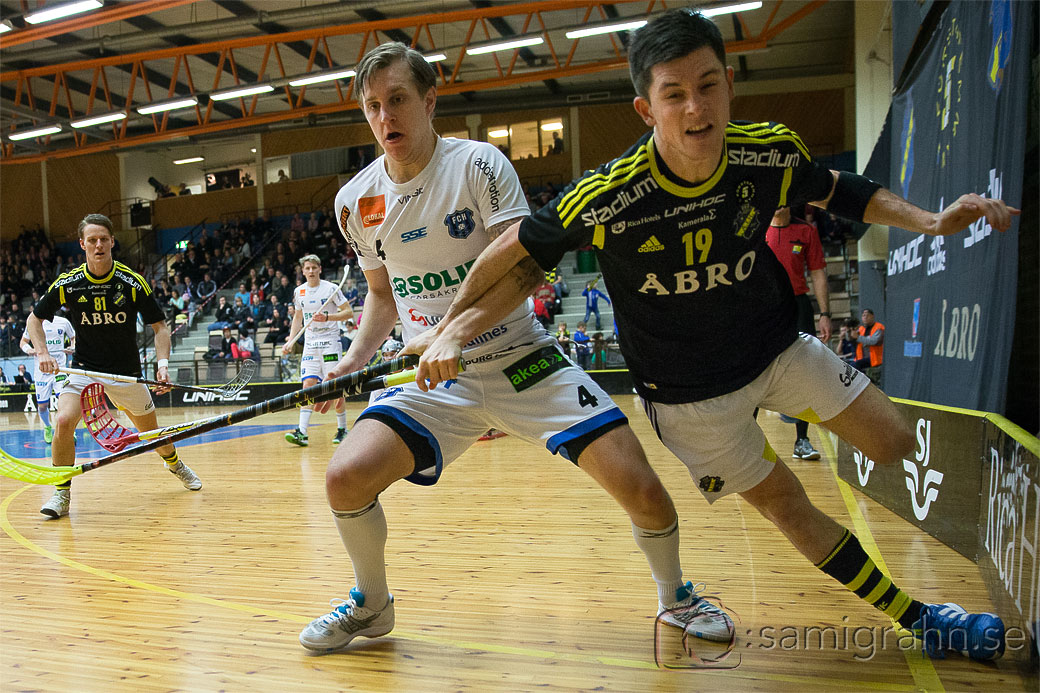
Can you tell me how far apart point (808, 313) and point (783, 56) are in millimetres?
19588

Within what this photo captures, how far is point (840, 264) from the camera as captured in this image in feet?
62.9

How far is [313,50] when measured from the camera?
17031 mm

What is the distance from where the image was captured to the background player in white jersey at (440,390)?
273 centimetres

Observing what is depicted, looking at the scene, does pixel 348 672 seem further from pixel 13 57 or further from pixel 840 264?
pixel 13 57

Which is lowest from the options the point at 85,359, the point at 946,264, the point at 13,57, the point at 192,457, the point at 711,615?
the point at 192,457

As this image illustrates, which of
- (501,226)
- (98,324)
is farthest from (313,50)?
(501,226)

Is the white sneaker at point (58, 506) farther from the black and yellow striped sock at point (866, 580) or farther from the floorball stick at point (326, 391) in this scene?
the black and yellow striped sock at point (866, 580)

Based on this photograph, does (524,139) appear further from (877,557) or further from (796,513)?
(796,513)

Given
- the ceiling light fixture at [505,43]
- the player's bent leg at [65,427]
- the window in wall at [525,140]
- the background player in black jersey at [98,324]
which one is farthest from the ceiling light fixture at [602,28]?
the player's bent leg at [65,427]

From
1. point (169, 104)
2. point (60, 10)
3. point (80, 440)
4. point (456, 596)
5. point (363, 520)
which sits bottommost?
point (80, 440)

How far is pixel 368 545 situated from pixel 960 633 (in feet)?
6.63

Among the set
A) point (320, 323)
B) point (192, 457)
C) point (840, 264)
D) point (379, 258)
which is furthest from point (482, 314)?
point (840, 264)

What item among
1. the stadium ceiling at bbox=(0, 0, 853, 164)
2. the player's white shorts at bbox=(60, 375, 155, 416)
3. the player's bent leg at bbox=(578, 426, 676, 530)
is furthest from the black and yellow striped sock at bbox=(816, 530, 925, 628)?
the stadium ceiling at bbox=(0, 0, 853, 164)

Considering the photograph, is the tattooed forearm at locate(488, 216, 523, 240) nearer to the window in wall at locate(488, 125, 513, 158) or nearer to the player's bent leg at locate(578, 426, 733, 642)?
the player's bent leg at locate(578, 426, 733, 642)
